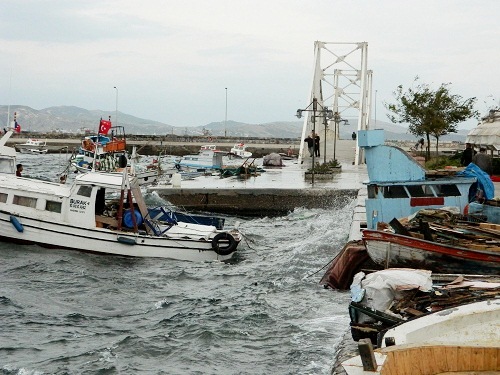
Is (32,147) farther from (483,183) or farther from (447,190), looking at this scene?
(483,183)

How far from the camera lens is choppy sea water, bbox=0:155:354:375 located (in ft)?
44.1

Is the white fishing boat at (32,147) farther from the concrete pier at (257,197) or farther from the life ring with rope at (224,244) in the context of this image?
the life ring with rope at (224,244)

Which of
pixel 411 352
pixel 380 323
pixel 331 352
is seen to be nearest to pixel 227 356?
pixel 331 352

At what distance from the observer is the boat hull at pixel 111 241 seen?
22.5 metres

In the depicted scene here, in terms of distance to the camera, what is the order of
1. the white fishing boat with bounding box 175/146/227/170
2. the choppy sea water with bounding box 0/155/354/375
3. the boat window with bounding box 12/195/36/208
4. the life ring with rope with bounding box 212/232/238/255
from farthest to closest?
the white fishing boat with bounding box 175/146/227/170 < the boat window with bounding box 12/195/36/208 < the life ring with rope with bounding box 212/232/238/255 < the choppy sea water with bounding box 0/155/354/375

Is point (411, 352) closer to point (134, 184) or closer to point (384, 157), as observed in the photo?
point (384, 157)

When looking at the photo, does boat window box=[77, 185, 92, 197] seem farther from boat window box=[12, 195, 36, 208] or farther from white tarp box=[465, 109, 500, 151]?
white tarp box=[465, 109, 500, 151]

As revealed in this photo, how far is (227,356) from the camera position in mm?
13750

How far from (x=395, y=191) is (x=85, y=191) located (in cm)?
826

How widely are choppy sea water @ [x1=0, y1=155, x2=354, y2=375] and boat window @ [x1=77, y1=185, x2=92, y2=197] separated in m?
1.60

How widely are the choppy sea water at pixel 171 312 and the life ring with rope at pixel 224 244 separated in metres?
0.35

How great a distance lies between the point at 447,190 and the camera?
1998 cm

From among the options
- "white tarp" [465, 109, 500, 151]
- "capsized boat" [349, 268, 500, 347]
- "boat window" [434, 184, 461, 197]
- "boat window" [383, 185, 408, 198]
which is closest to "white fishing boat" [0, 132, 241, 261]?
"boat window" [383, 185, 408, 198]

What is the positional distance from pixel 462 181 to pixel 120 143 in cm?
2057
